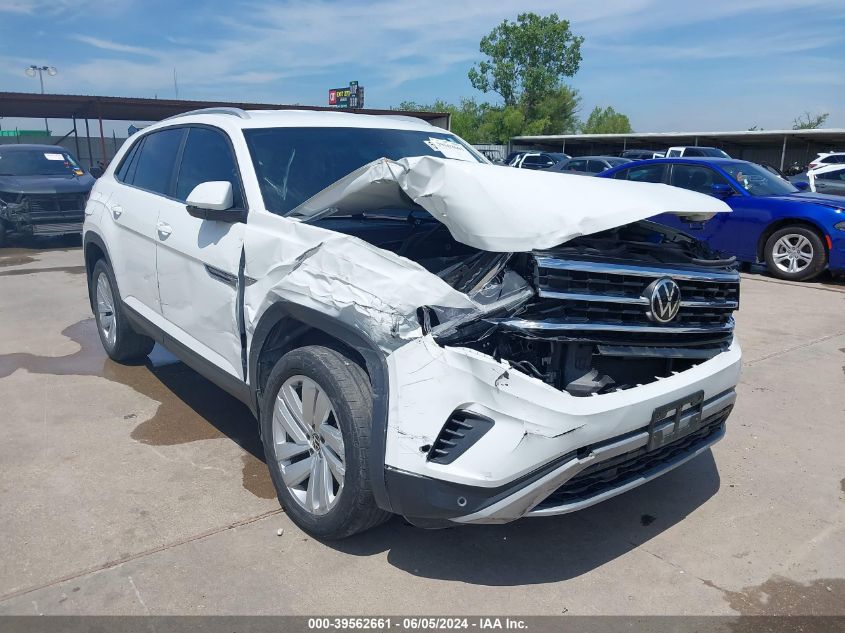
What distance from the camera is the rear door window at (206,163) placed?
3707mm

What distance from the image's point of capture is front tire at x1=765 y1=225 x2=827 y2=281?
945 centimetres

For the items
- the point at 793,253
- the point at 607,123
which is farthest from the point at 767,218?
the point at 607,123

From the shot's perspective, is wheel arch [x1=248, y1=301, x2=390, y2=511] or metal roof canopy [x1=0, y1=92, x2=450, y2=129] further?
metal roof canopy [x1=0, y1=92, x2=450, y2=129]

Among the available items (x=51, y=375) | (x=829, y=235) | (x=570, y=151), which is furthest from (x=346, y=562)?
(x=570, y=151)

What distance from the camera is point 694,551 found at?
122 inches

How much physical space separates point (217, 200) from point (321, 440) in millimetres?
1281

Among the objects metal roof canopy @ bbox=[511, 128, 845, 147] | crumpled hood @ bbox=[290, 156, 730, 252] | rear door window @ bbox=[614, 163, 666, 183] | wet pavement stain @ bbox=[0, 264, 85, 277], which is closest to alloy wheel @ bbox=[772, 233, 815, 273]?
rear door window @ bbox=[614, 163, 666, 183]

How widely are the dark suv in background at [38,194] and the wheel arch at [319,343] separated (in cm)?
992

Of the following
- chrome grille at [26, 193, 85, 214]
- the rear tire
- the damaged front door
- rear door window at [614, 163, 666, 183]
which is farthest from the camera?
chrome grille at [26, 193, 85, 214]

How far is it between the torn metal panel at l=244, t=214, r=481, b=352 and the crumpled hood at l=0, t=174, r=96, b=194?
1046 cm

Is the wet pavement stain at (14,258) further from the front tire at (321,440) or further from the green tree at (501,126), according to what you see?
the green tree at (501,126)

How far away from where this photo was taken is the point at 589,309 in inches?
106

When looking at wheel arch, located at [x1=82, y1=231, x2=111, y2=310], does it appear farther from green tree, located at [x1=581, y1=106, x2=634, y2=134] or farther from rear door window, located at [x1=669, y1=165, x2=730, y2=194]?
green tree, located at [x1=581, y1=106, x2=634, y2=134]

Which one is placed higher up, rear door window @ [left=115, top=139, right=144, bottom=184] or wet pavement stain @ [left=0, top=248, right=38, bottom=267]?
rear door window @ [left=115, top=139, right=144, bottom=184]
